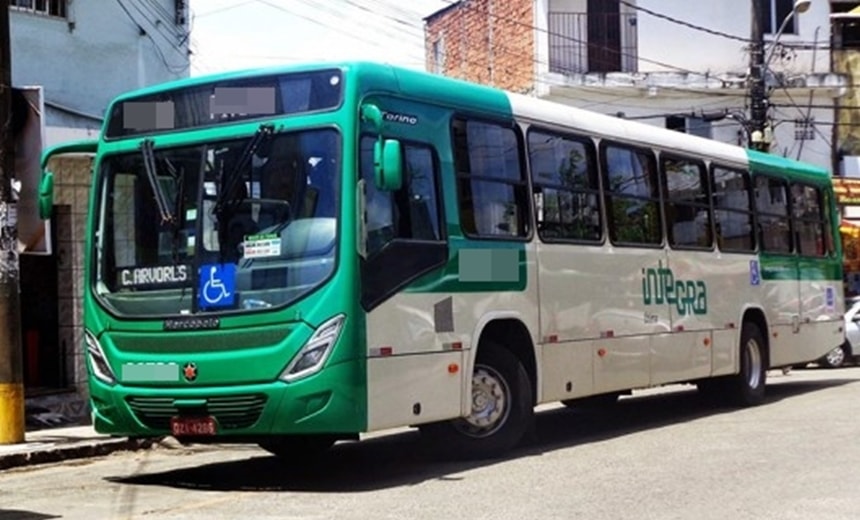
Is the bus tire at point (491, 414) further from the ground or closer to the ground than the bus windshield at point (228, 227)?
closer to the ground

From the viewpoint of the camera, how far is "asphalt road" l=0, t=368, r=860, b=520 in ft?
28.1

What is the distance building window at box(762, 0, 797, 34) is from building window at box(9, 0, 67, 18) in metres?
19.4

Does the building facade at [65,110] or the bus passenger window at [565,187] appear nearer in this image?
the bus passenger window at [565,187]

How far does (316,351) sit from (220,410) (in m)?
0.87

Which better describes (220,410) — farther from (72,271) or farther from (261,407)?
(72,271)

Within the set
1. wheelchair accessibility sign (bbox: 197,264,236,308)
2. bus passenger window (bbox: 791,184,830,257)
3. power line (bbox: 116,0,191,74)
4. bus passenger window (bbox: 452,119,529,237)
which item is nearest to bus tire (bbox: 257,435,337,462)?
wheelchair accessibility sign (bbox: 197,264,236,308)

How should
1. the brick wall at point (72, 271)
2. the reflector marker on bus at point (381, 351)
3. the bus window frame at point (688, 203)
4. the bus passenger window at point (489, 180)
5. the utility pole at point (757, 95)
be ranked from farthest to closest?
the utility pole at point (757, 95), the brick wall at point (72, 271), the bus window frame at point (688, 203), the bus passenger window at point (489, 180), the reflector marker on bus at point (381, 351)

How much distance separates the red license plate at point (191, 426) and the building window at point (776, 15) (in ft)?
87.0

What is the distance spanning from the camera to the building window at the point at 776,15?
109ft

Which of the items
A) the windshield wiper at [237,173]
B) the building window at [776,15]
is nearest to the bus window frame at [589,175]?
the windshield wiper at [237,173]

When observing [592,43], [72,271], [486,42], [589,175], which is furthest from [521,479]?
[486,42]

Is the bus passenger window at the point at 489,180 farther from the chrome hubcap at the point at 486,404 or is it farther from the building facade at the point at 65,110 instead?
the building facade at the point at 65,110

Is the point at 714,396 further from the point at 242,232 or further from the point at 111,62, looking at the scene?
the point at 111,62

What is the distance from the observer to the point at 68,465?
41.2ft
